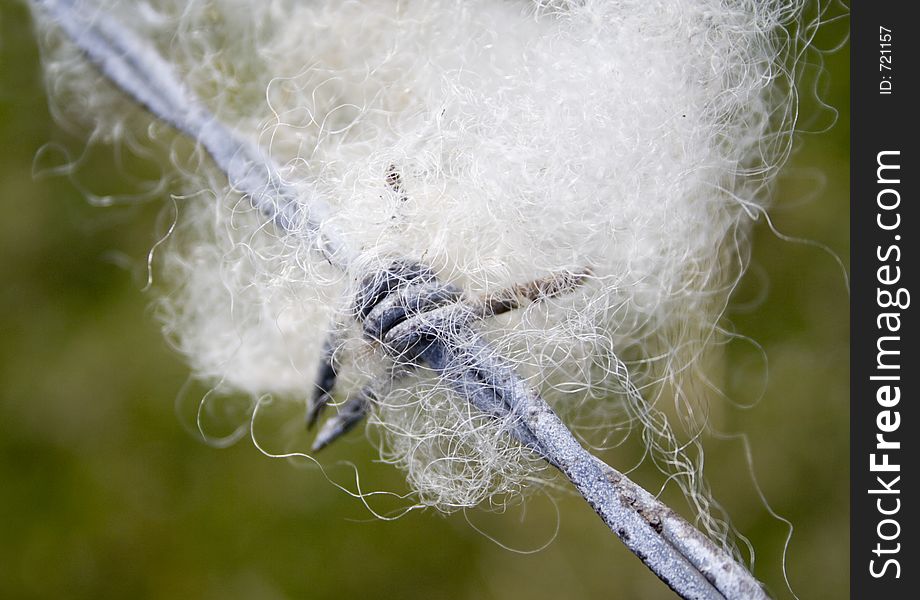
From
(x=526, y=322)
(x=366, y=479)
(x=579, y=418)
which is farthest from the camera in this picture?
(x=366, y=479)

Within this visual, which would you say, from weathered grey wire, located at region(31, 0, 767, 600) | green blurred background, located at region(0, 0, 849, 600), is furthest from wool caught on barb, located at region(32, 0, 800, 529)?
green blurred background, located at region(0, 0, 849, 600)

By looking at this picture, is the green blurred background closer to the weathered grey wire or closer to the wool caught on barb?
the wool caught on barb

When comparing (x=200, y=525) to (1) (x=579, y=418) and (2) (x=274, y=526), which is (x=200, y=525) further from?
(1) (x=579, y=418)

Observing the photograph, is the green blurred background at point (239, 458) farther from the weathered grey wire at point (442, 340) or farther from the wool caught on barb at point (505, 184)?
the weathered grey wire at point (442, 340)

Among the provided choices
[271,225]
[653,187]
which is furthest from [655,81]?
[271,225]

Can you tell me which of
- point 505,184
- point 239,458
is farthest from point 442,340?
point 239,458
